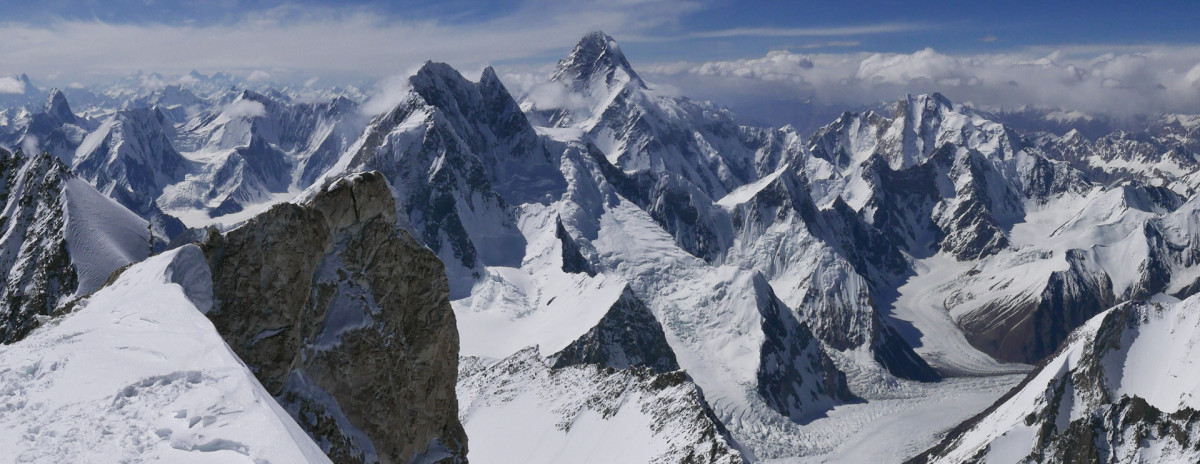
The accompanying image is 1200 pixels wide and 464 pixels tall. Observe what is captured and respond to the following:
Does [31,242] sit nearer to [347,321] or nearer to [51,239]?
[51,239]

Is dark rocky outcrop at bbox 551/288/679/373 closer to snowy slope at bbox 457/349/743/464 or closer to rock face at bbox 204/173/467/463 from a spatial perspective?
snowy slope at bbox 457/349/743/464

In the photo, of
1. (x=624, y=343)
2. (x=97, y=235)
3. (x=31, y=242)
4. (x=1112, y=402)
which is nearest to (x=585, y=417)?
(x=97, y=235)

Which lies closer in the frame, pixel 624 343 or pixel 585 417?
pixel 585 417

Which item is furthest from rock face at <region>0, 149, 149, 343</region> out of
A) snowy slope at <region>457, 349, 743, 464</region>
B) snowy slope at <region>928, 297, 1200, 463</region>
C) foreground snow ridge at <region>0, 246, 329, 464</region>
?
snowy slope at <region>928, 297, 1200, 463</region>

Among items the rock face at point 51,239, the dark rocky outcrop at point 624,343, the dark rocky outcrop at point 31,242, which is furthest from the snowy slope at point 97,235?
the dark rocky outcrop at point 624,343

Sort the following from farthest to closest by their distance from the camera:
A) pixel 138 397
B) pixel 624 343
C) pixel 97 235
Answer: pixel 624 343 → pixel 97 235 → pixel 138 397

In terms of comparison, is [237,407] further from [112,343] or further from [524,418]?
[524,418]

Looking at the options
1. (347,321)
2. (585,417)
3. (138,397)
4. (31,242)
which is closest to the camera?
(138,397)
